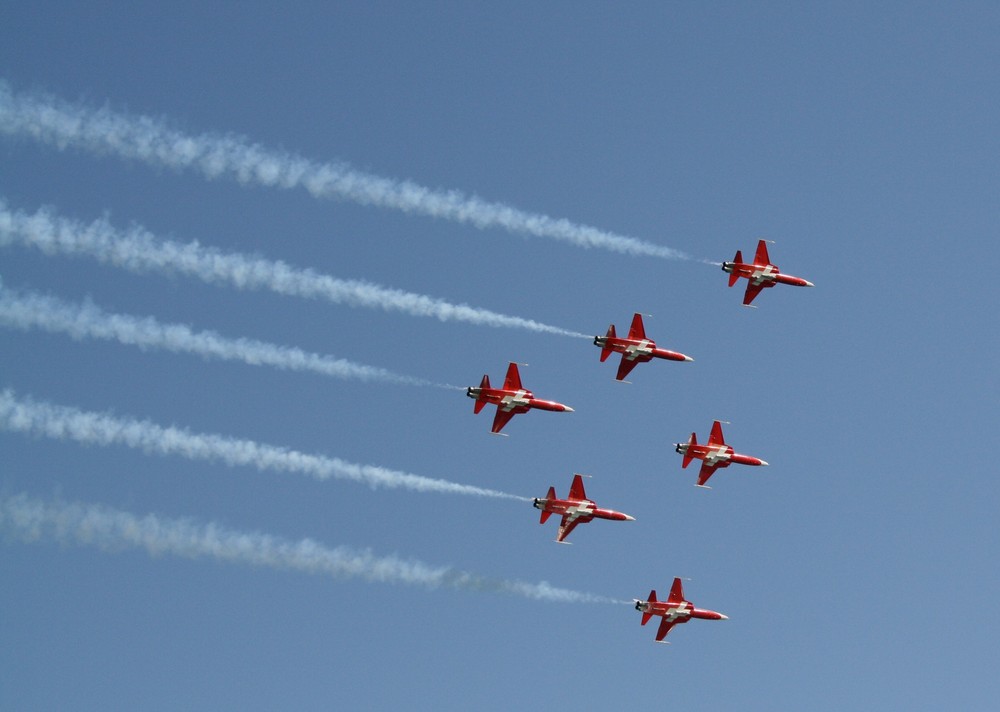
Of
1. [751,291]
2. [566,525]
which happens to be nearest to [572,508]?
[566,525]

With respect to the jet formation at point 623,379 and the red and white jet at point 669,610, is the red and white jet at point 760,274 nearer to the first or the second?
the jet formation at point 623,379

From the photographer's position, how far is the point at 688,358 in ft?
360

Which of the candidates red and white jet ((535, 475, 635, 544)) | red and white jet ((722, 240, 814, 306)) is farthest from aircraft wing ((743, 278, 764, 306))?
red and white jet ((535, 475, 635, 544))

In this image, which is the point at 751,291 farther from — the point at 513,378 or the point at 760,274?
the point at 513,378

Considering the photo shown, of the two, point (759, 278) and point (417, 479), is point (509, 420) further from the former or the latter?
point (759, 278)

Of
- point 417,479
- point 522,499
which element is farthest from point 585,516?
point 417,479

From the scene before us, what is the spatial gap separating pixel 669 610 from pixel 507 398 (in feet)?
62.7

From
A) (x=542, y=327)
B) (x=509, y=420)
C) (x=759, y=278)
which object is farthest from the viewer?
(x=759, y=278)

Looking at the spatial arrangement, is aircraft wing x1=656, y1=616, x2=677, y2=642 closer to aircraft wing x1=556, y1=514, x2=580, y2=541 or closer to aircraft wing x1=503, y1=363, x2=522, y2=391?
aircraft wing x1=556, y1=514, x2=580, y2=541

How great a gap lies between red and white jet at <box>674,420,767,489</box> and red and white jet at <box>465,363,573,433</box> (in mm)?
12632

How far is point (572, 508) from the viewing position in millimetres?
108812

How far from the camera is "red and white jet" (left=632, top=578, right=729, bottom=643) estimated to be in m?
112

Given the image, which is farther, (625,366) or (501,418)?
(625,366)

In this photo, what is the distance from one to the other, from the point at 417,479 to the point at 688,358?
71.6 feet
